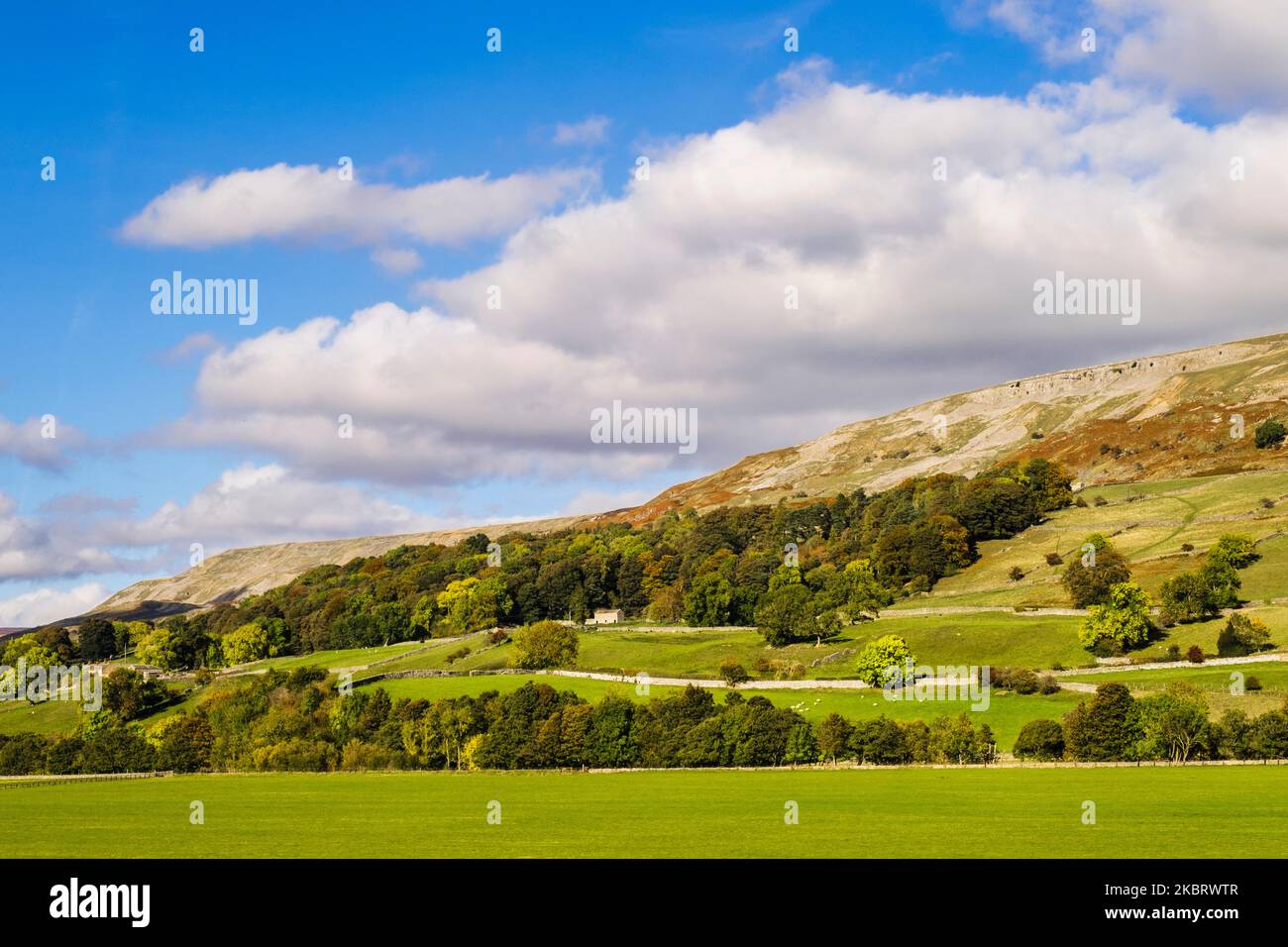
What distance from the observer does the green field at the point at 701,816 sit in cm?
4844

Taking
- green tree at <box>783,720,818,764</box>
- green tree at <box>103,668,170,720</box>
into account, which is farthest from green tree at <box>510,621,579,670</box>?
green tree at <box>783,720,818,764</box>

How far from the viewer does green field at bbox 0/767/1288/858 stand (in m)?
48.4

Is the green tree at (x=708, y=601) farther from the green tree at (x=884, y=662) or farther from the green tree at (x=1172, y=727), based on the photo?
the green tree at (x=1172, y=727)

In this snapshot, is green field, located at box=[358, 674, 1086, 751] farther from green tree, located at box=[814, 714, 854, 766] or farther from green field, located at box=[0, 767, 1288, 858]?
green field, located at box=[0, 767, 1288, 858]

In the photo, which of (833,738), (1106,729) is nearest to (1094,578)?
(1106,729)

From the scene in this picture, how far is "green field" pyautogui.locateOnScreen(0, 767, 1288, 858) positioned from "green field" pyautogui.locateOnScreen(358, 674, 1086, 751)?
17324 millimetres

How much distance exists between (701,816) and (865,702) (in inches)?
2314

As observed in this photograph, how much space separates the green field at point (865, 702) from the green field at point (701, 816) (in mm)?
17324

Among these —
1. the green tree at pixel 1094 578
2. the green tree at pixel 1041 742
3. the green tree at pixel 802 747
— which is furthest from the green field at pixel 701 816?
the green tree at pixel 1094 578

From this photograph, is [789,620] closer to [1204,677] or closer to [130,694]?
[1204,677]
